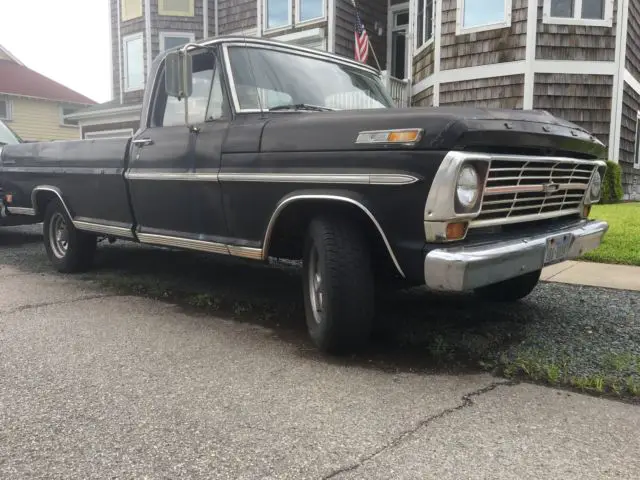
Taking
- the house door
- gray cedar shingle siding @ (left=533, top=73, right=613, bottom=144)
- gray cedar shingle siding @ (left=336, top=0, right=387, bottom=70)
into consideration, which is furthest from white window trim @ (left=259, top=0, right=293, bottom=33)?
gray cedar shingle siding @ (left=533, top=73, right=613, bottom=144)

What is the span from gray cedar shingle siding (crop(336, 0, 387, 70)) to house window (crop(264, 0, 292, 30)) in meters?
1.56

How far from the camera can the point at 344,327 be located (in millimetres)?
3365

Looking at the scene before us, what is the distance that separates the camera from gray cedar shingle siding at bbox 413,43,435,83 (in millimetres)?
13242

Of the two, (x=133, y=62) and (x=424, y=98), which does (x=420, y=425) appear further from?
(x=133, y=62)

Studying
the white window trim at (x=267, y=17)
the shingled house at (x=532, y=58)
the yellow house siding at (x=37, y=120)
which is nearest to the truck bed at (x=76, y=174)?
the shingled house at (x=532, y=58)

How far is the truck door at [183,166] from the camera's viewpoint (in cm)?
423

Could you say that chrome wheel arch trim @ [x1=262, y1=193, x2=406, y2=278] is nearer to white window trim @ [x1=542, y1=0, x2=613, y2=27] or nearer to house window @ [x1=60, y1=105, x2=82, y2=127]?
white window trim @ [x1=542, y1=0, x2=613, y2=27]

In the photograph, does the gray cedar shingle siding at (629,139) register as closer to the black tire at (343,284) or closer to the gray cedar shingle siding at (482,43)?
the gray cedar shingle siding at (482,43)

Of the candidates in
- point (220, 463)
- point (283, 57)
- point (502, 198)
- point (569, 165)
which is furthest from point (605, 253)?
point (220, 463)

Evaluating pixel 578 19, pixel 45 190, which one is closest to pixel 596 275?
pixel 45 190

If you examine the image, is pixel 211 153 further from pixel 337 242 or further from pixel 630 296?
pixel 630 296

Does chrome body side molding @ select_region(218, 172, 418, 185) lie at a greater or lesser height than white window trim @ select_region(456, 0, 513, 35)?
lesser

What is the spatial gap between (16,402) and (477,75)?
1132cm

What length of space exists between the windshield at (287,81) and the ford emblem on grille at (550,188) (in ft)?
5.27
